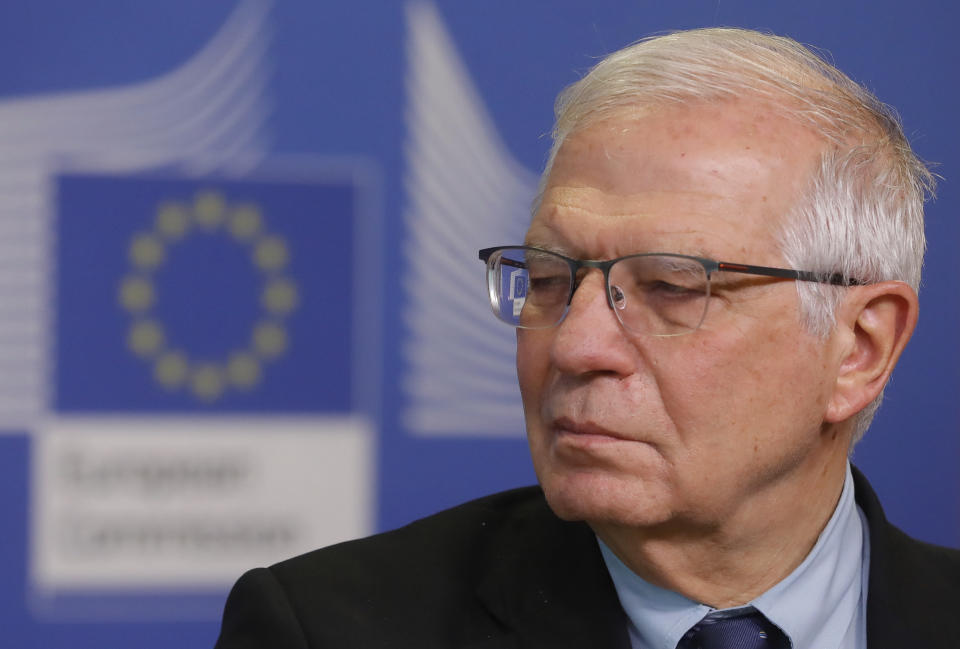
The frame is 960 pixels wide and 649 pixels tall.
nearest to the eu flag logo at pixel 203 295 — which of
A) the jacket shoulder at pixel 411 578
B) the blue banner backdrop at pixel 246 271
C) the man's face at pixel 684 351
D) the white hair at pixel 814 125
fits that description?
the blue banner backdrop at pixel 246 271

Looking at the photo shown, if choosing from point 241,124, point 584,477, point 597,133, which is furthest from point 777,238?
point 241,124

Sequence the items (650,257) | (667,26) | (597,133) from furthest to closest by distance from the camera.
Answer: (667,26), (597,133), (650,257)

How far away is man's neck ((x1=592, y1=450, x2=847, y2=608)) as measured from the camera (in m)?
1.37

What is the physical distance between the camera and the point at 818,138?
1373 mm

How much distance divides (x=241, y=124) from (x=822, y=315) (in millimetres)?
1312

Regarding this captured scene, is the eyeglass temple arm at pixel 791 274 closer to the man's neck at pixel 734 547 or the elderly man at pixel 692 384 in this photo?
the elderly man at pixel 692 384

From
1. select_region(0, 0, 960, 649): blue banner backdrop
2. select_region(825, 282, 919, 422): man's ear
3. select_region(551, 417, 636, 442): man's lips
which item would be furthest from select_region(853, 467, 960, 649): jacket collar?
select_region(0, 0, 960, 649): blue banner backdrop

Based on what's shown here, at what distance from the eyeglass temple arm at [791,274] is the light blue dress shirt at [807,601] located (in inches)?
12.8

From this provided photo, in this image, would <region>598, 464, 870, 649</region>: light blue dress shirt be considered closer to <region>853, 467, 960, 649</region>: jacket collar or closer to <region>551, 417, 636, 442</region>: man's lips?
<region>853, 467, 960, 649</region>: jacket collar

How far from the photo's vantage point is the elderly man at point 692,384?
1.29 m

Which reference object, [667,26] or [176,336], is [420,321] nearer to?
[176,336]

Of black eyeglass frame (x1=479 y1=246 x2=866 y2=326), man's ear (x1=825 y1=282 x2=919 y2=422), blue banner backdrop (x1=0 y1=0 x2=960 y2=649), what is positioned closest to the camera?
black eyeglass frame (x1=479 y1=246 x2=866 y2=326)

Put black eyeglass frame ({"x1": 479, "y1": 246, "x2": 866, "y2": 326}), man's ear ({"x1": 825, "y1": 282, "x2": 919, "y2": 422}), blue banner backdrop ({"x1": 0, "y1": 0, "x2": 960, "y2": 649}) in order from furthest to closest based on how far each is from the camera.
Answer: blue banner backdrop ({"x1": 0, "y1": 0, "x2": 960, "y2": 649})
man's ear ({"x1": 825, "y1": 282, "x2": 919, "y2": 422})
black eyeglass frame ({"x1": 479, "y1": 246, "x2": 866, "y2": 326})

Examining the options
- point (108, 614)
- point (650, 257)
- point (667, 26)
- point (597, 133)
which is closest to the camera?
point (650, 257)
